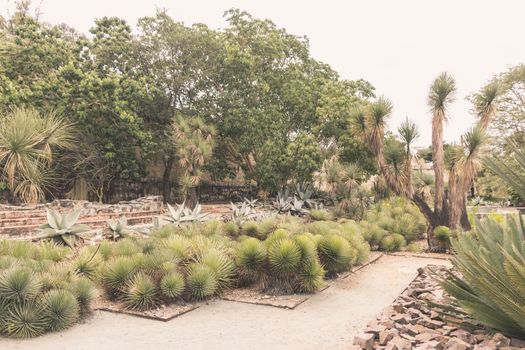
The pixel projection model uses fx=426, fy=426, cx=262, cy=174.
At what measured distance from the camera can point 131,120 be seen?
15.9 m

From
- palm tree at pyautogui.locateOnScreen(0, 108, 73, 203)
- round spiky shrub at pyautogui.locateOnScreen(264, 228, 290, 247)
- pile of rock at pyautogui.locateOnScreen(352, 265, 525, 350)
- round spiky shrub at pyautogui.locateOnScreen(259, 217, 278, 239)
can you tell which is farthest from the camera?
palm tree at pyautogui.locateOnScreen(0, 108, 73, 203)

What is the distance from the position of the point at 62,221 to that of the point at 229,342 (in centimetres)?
495

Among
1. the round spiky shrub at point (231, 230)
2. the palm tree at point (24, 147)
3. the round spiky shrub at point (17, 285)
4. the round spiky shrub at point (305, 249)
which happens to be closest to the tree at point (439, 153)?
the round spiky shrub at point (231, 230)

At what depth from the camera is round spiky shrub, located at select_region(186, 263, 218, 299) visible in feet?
18.1

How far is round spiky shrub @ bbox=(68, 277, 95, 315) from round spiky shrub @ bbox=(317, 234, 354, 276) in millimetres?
3640

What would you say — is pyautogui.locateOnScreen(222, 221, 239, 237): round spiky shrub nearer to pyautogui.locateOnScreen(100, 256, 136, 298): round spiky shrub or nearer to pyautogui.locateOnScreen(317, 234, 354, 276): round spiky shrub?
pyautogui.locateOnScreen(317, 234, 354, 276): round spiky shrub

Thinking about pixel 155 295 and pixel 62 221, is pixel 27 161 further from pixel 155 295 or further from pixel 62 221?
pixel 155 295

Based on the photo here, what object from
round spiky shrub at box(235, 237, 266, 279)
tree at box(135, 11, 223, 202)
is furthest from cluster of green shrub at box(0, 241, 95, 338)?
tree at box(135, 11, 223, 202)

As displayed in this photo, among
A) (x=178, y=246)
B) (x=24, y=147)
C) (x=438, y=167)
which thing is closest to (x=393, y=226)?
(x=438, y=167)

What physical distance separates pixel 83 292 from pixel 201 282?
1421mm

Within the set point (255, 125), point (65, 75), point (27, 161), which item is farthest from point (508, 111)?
point (27, 161)

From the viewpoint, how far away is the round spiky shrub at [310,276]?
607 cm

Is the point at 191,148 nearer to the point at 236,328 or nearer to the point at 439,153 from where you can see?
the point at 439,153

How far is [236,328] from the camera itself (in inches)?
181
